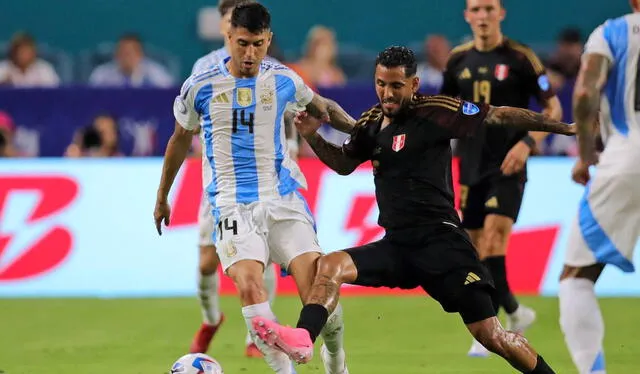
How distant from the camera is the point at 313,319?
664 centimetres

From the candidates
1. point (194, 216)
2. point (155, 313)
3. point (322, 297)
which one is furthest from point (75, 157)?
point (322, 297)

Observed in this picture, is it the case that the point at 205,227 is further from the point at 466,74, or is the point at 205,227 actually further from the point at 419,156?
the point at 419,156

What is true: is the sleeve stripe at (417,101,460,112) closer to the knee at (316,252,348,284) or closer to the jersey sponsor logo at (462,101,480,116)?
the jersey sponsor logo at (462,101,480,116)

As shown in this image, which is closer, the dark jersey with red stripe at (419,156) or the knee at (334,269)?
the knee at (334,269)

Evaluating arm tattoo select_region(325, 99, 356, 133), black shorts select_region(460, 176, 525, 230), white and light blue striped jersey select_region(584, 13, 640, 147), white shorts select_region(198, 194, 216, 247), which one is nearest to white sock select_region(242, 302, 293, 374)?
arm tattoo select_region(325, 99, 356, 133)

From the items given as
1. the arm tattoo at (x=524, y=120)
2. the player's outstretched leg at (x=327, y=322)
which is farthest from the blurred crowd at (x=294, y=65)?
the player's outstretched leg at (x=327, y=322)

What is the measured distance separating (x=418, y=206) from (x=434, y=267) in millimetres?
353

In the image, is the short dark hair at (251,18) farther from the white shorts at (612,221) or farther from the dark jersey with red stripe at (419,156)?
the white shorts at (612,221)

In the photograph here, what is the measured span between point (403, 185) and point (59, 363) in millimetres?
3195

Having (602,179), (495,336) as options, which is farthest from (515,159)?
(602,179)

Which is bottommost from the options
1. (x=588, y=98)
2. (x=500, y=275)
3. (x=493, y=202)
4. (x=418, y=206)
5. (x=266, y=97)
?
(x=500, y=275)

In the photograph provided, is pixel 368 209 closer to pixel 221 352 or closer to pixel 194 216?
pixel 194 216

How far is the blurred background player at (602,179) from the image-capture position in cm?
624

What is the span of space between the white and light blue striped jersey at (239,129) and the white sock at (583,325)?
6.13ft
